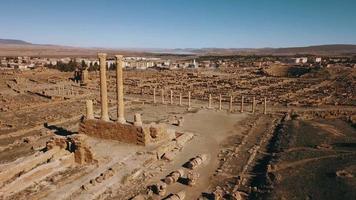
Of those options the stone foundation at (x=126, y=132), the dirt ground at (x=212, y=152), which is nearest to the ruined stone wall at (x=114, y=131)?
the stone foundation at (x=126, y=132)

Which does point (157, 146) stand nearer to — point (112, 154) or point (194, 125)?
point (112, 154)

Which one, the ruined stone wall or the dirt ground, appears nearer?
the dirt ground

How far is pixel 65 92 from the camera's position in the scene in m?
45.0

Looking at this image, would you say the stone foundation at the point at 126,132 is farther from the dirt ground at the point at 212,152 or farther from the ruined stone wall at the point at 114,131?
the dirt ground at the point at 212,152

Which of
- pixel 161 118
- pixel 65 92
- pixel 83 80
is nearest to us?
pixel 161 118

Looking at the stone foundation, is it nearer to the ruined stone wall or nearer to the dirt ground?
the ruined stone wall

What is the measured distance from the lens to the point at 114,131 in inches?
809

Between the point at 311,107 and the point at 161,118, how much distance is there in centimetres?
1459

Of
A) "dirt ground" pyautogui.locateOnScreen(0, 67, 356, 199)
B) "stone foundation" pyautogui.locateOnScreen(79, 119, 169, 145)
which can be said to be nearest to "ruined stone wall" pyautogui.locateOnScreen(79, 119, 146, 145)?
"stone foundation" pyautogui.locateOnScreen(79, 119, 169, 145)

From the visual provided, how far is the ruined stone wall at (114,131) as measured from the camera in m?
19.8

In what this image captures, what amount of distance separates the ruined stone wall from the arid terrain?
0.06 m

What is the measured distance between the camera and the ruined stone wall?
19.8 meters

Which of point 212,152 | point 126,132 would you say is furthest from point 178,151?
point 126,132

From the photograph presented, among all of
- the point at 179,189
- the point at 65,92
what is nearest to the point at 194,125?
the point at 179,189
